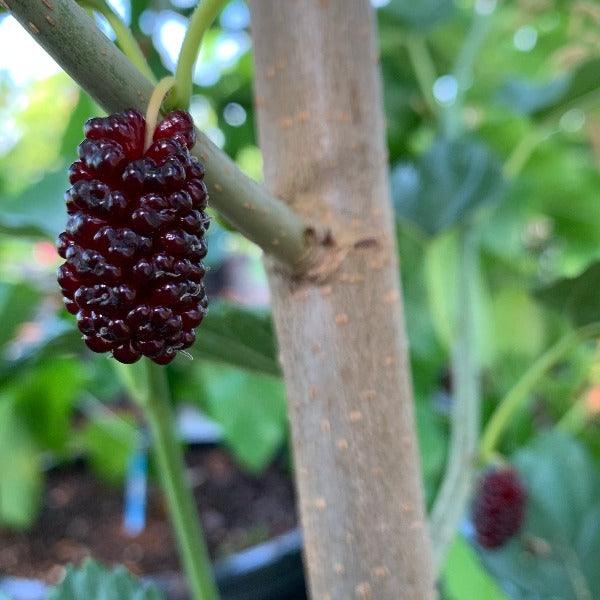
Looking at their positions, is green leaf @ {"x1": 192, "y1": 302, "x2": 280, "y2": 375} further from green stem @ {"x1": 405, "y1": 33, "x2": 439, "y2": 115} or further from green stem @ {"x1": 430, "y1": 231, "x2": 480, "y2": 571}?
green stem @ {"x1": 405, "y1": 33, "x2": 439, "y2": 115}

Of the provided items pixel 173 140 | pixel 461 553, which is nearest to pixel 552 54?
pixel 461 553

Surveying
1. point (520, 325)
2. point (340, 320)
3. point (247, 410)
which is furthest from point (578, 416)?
point (340, 320)

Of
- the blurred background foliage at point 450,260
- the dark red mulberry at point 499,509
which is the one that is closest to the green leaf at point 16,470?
the blurred background foliage at point 450,260

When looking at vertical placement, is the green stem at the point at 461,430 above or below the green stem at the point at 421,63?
below

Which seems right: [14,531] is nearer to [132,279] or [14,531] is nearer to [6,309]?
[6,309]

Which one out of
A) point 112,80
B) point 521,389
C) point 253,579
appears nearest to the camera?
point 112,80

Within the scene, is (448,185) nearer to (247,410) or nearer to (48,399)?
(247,410)

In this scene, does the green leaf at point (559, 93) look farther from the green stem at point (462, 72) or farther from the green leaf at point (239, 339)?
the green leaf at point (239, 339)
